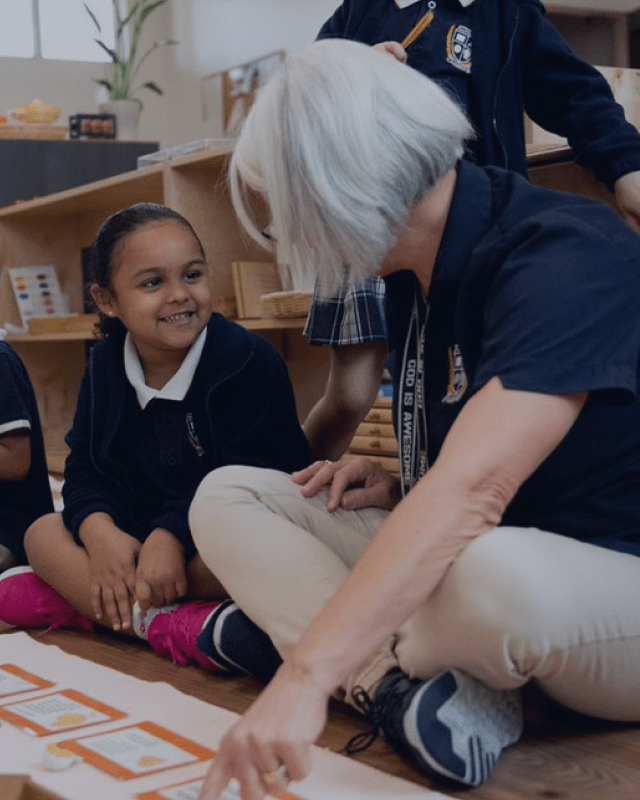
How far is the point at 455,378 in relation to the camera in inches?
49.9

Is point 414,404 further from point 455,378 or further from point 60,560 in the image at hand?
point 60,560

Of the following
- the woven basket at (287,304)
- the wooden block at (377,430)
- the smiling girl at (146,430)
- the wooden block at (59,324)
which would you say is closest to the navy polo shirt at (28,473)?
the smiling girl at (146,430)

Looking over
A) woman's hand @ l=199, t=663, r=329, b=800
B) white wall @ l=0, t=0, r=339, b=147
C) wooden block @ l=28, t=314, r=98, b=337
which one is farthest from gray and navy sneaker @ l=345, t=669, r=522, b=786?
white wall @ l=0, t=0, r=339, b=147

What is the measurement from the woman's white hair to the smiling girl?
0.67 metres

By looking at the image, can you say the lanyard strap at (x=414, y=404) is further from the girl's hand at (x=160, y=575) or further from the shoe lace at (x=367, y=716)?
the girl's hand at (x=160, y=575)

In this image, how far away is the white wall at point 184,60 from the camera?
668 centimetres

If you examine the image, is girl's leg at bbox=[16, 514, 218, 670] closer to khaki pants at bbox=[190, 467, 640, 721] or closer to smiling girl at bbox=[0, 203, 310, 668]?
smiling girl at bbox=[0, 203, 310, 668]

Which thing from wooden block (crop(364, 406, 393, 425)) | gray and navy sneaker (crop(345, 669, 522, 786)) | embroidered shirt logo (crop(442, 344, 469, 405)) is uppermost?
embroidered shirt logo (crop(442, 344, 469, 405))

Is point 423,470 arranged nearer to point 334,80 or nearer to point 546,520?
point 546,520

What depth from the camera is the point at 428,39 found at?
1846 mm

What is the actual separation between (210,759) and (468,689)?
27cm

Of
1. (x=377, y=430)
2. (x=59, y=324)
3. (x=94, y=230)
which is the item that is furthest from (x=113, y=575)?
(x=94, y=230)

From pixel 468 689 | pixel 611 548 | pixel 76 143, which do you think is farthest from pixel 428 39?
pixel 76 143

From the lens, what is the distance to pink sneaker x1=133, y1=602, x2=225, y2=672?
1.61m
